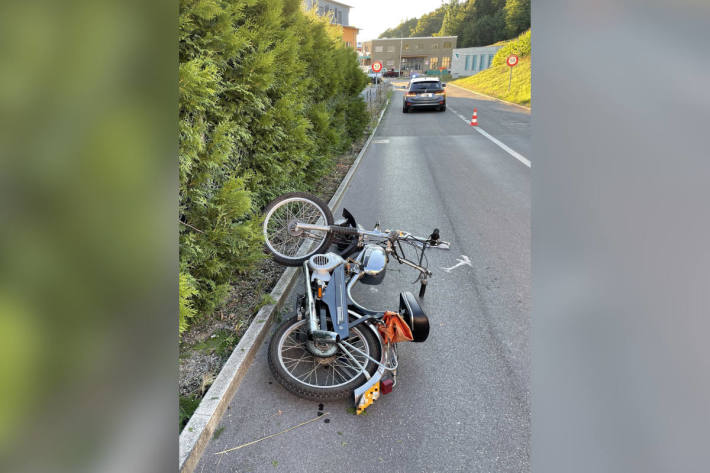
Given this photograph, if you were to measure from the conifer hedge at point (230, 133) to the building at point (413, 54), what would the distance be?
7420cm

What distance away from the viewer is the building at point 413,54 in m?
78.8

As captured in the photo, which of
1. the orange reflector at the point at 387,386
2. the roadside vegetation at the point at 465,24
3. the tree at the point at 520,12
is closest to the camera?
the tree at the point at 520,12

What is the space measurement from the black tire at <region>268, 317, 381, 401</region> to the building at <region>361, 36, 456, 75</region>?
7805 centimetres

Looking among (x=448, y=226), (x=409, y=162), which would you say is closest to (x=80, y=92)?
(x=448, y=226)

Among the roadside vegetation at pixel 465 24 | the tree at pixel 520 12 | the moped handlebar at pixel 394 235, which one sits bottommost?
the moped handlebar at pixel 394 235

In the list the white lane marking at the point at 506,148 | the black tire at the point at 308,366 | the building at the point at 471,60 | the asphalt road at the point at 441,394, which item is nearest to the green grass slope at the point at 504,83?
the building at the point at 471,60

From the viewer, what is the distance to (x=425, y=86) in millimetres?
25500

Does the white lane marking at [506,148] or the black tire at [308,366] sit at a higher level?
the white lane marking at [506,148]

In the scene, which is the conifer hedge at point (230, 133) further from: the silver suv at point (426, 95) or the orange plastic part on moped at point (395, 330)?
the silver suv at point (426, 95)

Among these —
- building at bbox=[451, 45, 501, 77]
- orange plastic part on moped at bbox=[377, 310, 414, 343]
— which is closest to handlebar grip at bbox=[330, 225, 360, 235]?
orange plastic part on moped at bbox=[377, 310, 414, 343]

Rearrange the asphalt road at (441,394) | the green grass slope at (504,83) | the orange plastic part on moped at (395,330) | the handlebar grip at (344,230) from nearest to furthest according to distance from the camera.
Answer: the asphalt road at (441,394)
the orange plastic part on moped at (395,330)
the handlebar grip at (344,230)
the green grass slope at (504,83)

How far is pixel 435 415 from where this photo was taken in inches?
133

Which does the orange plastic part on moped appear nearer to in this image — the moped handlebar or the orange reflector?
the orange reflector

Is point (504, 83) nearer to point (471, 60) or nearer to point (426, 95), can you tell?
point (426, 95)
